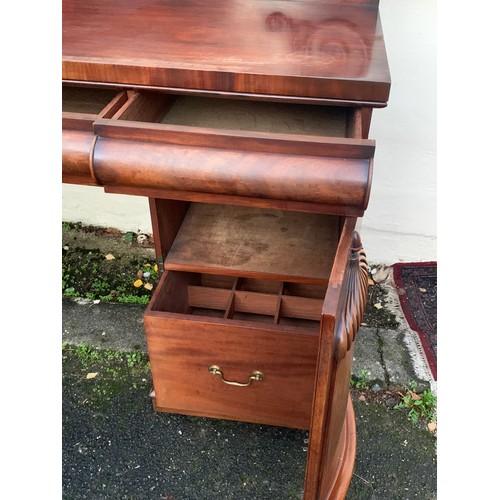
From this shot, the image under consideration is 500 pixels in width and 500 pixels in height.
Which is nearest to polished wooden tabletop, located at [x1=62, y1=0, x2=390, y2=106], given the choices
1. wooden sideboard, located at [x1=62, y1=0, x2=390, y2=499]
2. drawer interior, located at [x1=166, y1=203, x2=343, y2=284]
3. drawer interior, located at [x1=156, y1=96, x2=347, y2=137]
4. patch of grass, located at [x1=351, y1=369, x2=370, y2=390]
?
wooden sideboard, located at [x1=62, y1=0, x2=390, y2=499]

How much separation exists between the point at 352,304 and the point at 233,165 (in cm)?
25

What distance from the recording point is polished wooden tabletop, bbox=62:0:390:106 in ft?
2.80

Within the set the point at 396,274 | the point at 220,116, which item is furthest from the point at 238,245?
the point at 396,274

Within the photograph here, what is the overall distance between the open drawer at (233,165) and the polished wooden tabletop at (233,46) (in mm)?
94

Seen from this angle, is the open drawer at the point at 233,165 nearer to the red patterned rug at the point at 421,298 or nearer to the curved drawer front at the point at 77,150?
the curved drawer front at the point at 77,150

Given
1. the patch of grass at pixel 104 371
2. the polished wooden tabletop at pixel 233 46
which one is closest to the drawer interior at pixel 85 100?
the polished wooden tabletop at pixel 233 46

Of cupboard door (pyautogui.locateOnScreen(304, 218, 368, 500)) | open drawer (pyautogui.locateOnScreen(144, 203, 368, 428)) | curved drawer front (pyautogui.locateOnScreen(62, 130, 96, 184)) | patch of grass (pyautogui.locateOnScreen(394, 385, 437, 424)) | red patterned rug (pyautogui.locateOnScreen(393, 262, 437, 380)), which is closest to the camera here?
cupboard door (pyautogui.locateOnScreen(304, 218, 368, 500))

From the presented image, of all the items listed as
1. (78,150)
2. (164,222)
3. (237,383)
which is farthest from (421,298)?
(78,150)

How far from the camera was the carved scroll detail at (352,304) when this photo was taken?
0.69 metres

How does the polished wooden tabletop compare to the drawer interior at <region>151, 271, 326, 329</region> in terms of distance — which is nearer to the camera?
the polished wooden tabletop

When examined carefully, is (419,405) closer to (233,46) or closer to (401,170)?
(401,170)

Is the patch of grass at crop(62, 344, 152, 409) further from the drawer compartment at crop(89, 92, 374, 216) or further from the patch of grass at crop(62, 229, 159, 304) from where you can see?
the drawer compartment at crop(89, 92, 374, 216)

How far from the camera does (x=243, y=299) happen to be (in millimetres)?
1241

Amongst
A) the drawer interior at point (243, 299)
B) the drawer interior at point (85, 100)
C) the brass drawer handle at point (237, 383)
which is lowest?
the brass drawer handle at point (237, 383)
